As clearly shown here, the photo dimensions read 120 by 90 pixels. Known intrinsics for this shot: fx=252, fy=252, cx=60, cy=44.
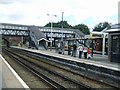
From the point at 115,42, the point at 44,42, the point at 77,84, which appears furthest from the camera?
the point at 44,42

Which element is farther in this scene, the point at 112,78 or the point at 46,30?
the point at 46,30

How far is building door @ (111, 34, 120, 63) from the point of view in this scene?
20.6 metres

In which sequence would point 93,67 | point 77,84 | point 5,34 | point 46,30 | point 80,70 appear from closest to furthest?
point 77,84, point 93,67, point 80,70, point 5,34, point 46,30

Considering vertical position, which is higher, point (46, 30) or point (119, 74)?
point (46, 30)

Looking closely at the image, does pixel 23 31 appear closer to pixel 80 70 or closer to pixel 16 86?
pixel 80 70

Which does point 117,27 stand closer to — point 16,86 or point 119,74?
point 119,74

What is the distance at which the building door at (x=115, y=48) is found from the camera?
67.5 ft

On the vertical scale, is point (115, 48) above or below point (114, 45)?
below

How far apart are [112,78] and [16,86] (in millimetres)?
5550

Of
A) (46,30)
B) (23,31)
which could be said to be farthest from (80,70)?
(46,30)

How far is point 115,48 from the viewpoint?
21.0 m

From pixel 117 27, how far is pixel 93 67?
702cm

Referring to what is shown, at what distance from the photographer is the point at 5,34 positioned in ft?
258

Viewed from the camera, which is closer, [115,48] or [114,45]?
[115,48]
